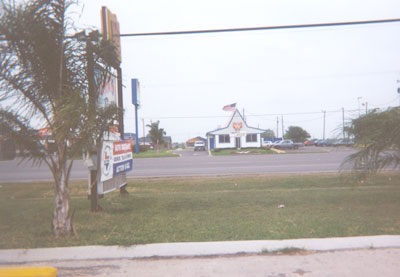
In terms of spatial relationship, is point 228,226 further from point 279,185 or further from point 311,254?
point 279,185

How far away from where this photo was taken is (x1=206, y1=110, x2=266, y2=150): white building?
4706 centimetres

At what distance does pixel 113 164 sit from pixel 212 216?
2936 mm

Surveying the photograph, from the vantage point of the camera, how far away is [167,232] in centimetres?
533

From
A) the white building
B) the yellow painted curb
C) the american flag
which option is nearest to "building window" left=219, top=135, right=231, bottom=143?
the white building

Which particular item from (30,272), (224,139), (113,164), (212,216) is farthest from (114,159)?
(224,139)

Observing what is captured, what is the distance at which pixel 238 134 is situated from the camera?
47094 millimetres

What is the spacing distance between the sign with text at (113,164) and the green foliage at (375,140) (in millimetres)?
5498

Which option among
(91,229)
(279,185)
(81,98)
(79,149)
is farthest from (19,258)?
(279,185)

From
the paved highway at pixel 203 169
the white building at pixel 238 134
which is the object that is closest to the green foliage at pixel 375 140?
the paved highway at pixel 203 169

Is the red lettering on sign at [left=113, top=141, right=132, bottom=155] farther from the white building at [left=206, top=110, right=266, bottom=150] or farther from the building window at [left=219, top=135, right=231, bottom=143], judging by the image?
the building window at [left=219, top=135, right=231, bottom=143]

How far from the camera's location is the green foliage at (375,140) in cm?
654

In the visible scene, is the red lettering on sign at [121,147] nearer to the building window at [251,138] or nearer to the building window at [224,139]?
the building window at [224,139]

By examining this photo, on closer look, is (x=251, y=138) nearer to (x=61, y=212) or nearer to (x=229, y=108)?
(x=229, y=108)

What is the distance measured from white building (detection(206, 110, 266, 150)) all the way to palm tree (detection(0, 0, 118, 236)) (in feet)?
137
